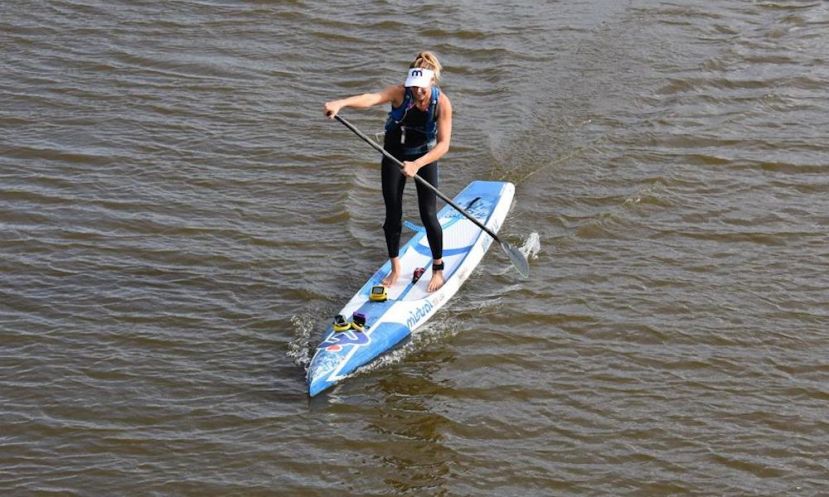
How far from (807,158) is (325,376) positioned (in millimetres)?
6314

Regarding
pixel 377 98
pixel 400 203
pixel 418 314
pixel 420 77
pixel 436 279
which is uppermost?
pixel 420 77

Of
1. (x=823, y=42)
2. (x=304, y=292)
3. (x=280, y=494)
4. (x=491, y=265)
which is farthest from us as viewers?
(x=823, y=42)

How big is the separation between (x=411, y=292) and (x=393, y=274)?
→ 0.89ft

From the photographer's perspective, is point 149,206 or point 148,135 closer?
point 149,206

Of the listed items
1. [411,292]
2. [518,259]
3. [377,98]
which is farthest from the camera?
[518,259]

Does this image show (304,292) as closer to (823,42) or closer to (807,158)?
(807,158)

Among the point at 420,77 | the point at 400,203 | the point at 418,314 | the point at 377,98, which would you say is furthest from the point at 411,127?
the point at 418,314

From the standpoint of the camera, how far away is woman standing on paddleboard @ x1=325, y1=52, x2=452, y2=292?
28.4ft

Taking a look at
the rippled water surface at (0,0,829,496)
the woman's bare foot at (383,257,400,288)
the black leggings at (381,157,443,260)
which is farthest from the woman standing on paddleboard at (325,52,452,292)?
the rippled water surface at (0,0,829,496)

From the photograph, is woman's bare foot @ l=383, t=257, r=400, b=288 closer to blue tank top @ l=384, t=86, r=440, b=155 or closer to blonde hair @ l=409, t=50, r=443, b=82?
blue tank top @ l=384, t=86, r=440, b=155

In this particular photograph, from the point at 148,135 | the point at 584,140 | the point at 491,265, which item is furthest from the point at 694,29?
the point at 148,135

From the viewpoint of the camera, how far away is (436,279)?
9.65 meters

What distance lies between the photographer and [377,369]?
8758 mm

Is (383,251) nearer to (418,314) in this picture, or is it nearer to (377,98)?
(418,314)
